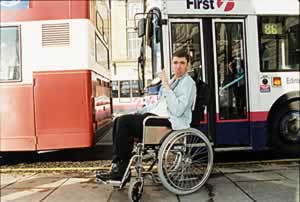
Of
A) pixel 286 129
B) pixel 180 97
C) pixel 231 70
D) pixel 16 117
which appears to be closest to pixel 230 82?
pixel 231 70

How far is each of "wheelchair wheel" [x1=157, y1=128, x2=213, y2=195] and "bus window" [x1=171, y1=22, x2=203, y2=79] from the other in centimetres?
190

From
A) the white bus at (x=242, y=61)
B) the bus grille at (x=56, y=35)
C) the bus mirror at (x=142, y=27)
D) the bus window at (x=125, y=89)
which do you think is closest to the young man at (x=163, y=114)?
the white bus at (x=242, y=61)

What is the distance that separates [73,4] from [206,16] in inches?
78.6

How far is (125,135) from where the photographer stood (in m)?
4.73

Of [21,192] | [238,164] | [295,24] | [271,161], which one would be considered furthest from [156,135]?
[295,24]

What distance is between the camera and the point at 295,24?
6836 mm

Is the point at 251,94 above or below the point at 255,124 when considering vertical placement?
above

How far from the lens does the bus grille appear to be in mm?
6188

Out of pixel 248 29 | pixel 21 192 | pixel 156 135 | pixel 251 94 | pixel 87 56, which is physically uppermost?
pixel 248 29

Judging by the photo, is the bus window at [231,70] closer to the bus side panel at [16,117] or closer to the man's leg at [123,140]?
the man's leg at [123,140]

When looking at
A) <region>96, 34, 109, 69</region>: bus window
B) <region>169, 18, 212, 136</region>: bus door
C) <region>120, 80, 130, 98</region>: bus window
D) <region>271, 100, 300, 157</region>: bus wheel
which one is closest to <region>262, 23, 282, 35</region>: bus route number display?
<region>169, 18, 212, 136</region>: bus door

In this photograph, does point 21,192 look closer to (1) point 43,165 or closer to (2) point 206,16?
(1) point 43,165

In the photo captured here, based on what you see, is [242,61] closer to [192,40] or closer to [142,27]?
[192,40]

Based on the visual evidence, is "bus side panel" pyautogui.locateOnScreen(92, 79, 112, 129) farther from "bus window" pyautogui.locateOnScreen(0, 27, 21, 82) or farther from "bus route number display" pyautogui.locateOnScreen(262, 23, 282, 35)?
"bus route number display" pyautogui.locateOnScreen(262, 23, 282, 35)
